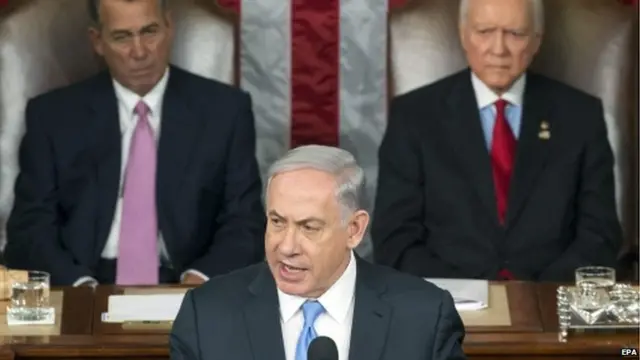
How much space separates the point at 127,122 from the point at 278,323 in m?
2.21

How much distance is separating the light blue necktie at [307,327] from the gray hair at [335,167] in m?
0.21

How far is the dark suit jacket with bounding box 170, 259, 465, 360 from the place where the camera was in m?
3.54

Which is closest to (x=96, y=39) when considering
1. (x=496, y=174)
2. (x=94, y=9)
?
(x=94, y=9)

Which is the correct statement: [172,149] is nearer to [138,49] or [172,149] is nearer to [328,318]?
[138,49]

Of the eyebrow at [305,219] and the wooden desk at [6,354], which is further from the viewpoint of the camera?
the wooden desk at [6,354]

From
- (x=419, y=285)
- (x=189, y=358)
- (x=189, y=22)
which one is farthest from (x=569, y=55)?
(x=189, y=358)

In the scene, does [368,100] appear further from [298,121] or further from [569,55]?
Result: [569,55]

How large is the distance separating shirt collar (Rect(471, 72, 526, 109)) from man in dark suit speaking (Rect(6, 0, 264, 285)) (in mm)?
791

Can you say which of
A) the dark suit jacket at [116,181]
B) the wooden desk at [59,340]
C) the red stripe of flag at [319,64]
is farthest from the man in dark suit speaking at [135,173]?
the wooden desk at [59,340]

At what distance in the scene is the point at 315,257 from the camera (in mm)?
3541

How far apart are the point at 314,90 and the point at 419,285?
2209 millimetres

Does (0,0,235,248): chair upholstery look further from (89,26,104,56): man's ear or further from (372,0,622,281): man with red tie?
(372,0,622,281): man with red tie

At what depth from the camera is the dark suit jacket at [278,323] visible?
3.54m

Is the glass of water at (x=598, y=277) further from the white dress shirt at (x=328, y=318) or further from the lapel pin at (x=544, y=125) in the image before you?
the white dress shirt at (x=328, y=318)
